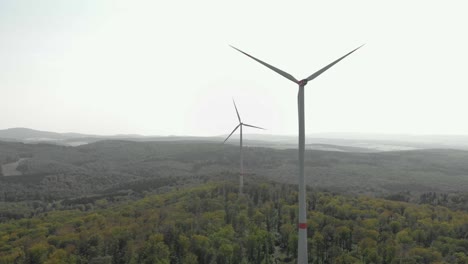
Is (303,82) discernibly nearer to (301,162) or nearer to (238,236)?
(301,162)

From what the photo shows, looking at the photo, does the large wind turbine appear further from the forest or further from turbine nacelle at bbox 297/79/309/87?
the forest

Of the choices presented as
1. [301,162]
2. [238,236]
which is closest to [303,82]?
[301,162]

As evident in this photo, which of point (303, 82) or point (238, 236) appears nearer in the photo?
point (303, 82)

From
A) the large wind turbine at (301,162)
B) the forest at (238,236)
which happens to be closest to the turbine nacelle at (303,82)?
the large wind turbine at (301,162)

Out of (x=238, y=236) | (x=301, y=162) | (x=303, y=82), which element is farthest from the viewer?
(x=238, y=236)

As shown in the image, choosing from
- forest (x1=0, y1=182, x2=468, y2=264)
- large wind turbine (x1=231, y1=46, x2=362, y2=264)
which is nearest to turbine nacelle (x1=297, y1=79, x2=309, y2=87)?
large wind turbine (x1=231, y1=46, x2=362, y2=264)

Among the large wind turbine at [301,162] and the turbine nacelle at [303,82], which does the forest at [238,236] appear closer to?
the large wind turbine at [301,162]

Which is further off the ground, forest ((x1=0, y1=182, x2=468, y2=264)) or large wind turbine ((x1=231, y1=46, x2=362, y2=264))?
large wind turbine ((x1=231, y1=46, x2=362, y2=264))

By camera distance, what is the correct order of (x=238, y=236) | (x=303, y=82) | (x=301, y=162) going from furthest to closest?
(x=238, y=236), (x=303, y=82), (x=301, y=162)

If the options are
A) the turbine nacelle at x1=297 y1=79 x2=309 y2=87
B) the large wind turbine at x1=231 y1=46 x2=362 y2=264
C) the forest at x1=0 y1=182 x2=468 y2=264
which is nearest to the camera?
the large wind turbine at x1=231 y1=46 x2=362 y2=264

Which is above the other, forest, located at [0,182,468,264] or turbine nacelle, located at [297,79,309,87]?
turbine nacelle, located at [297,79,309,87]

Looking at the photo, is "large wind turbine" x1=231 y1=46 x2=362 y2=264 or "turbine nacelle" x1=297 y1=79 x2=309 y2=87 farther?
"turbine nacelle" x1=297 y1=79 x2=309 y2=87

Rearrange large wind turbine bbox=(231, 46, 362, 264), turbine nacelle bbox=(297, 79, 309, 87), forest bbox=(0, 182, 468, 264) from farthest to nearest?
1. forest bbox=(0, 182, 468, 264)
2. turbine nacelle bbox=(297, 79, 309, 87)
3. large wind turbine bbox=(231, 46, 362, 264)
